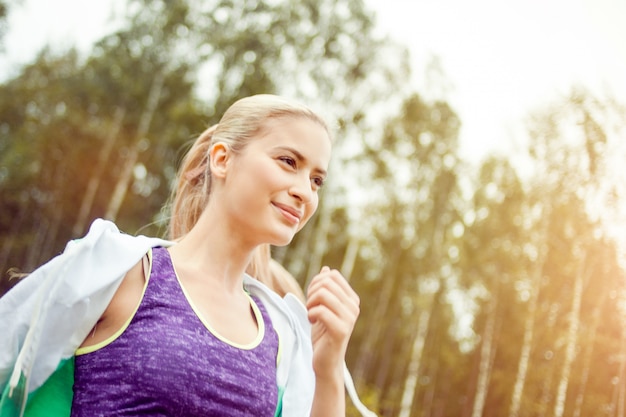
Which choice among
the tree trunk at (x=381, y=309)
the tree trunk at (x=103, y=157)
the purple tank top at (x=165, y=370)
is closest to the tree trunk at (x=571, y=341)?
the purple tank top at (x=165, y=370)

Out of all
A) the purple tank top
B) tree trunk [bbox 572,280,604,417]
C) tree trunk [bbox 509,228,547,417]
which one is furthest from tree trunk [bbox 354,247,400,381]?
the purple tank top

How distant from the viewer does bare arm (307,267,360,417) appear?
4.30 feet

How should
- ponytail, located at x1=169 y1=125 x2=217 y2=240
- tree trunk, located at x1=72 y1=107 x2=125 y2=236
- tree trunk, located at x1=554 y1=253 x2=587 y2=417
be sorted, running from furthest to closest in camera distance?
tree trunk, located at x1=72 y1=107 x2=125 y2=236
tree trunk, located at x1=554 y1=253 x2=587 y2=417
ponytail, located at x1=169 y1=125 x2=217 y2=240

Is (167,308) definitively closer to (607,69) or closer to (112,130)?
(607,69)

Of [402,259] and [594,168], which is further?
[402,259]

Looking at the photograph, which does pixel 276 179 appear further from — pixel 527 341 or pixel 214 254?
pixel 527 341

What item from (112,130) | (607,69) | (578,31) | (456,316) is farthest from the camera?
(112,130)

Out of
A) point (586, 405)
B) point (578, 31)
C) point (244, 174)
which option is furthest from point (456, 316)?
point (244, 174)

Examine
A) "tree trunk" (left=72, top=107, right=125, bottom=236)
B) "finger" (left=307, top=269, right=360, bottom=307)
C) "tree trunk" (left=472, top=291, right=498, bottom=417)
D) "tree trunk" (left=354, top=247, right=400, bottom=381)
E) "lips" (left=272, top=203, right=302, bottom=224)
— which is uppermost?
"tree trunk" (left=72, top=107, right=125, bottom=236)

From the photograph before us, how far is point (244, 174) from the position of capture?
1.40 m

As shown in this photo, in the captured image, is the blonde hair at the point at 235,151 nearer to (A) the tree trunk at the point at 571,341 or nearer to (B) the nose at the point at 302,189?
(B) the nose at the point at 302,189

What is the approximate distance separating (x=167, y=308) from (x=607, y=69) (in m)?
5.41

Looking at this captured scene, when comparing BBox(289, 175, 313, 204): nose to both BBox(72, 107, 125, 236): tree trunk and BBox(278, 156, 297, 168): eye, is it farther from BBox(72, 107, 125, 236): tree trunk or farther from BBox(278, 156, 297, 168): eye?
BBox(72, 107, 125, 236): tree trunk

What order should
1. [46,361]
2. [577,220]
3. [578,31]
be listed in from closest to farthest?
[46,361]
[578,31]
[577,220]
